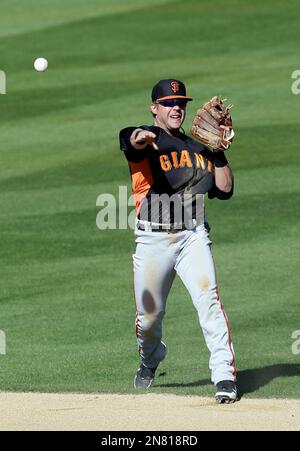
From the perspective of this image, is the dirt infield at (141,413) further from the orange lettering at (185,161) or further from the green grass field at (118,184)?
the orange lettering at (185,161)

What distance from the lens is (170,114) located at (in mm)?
8547

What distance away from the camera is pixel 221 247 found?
13.8m

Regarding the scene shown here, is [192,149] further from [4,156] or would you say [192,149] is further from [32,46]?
[32,46]

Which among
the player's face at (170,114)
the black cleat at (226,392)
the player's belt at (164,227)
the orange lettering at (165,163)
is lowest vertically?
the black cleat at (226,392)

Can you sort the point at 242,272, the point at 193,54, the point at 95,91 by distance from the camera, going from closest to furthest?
the point at 242,272
the point at 95,91
the point at 193,54

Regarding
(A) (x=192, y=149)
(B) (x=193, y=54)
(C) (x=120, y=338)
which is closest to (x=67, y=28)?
(B) (x=193, y=54)

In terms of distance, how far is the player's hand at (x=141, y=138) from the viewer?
8016 mm

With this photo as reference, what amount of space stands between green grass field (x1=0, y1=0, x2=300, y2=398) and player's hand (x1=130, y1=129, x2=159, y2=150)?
6.06 ft

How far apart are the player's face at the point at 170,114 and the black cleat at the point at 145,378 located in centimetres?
185

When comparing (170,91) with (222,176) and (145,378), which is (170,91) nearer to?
(222,176)

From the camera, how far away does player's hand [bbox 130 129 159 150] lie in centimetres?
802

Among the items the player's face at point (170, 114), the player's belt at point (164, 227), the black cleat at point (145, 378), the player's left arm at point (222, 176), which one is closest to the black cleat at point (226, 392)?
the black cleat at point (145, 378)

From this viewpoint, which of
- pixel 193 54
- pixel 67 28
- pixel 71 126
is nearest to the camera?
pixel 71 126

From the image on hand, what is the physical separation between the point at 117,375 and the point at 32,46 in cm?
1608
